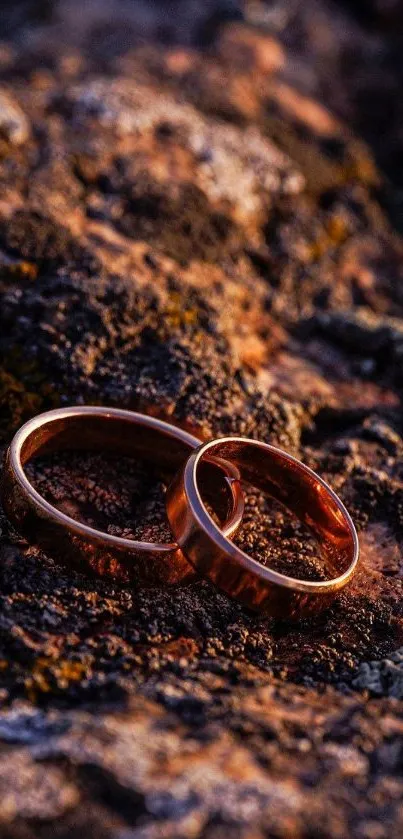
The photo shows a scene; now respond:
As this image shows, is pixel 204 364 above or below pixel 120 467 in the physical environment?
above

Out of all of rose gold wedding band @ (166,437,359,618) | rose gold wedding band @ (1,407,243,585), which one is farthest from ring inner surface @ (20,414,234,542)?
rose gold wedding band @ (166,437,359,618)

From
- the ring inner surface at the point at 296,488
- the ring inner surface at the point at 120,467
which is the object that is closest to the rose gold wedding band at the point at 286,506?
the ring inner surface at the point at 296,488

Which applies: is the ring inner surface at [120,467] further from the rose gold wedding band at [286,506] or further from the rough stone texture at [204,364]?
the rose gold wedding band at [286,506]

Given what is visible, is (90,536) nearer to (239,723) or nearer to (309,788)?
(239,723)

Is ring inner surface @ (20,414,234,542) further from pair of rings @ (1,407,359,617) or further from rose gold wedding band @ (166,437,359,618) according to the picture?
rose gold wedding band @ (166,437,359,618)

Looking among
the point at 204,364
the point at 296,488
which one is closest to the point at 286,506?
the point at 296,488

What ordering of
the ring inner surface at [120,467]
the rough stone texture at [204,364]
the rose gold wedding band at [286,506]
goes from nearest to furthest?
the rough stone texture at [204,364] → the rose gold wedding band at [286,506] → the ring inner surface at [120,467]

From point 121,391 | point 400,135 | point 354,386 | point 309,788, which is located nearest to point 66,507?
point 121,391

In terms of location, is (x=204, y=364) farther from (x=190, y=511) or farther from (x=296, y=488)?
(x=190, y=511)
